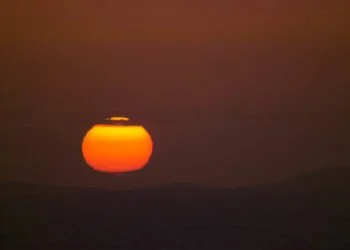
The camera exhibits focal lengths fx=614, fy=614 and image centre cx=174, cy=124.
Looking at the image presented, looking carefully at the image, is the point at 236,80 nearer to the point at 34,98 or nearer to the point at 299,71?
the point at 299,71

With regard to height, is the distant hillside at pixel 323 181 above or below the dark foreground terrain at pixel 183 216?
above

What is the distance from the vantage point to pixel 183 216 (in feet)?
5.22

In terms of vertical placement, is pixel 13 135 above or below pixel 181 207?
above

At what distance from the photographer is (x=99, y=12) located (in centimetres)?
162

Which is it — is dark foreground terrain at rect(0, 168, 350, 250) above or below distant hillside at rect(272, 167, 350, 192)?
below

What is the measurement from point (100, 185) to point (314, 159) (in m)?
0.56

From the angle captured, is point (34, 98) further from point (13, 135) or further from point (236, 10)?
point (236, 10)

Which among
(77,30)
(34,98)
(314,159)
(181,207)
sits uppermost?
(77,30)

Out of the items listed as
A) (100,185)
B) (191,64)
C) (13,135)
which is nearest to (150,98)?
(191,64)

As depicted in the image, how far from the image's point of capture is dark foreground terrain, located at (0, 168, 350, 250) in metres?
1.57

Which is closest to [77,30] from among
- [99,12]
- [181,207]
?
[99,12]

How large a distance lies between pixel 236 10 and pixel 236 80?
0.19 m

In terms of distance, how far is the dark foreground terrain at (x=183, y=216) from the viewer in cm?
157

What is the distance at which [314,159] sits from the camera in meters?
1.62
